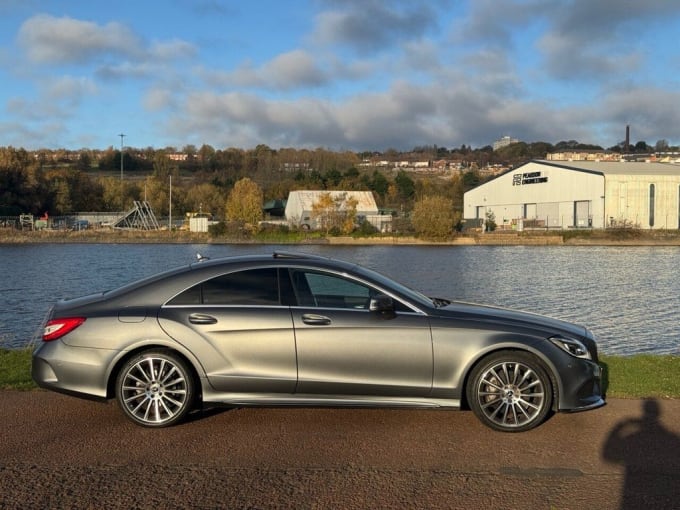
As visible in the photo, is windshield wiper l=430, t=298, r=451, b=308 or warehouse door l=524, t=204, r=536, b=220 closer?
windshield wiper l=430, t=298, r=451, b=308

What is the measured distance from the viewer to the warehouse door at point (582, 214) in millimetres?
92188

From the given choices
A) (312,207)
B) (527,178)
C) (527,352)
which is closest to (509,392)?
(527,352)

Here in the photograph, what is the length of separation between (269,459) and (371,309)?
66.2 inches

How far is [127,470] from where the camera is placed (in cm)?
540

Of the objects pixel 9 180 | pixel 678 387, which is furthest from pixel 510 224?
pixel 678 387

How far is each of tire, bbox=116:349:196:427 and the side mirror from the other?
5.90 ft

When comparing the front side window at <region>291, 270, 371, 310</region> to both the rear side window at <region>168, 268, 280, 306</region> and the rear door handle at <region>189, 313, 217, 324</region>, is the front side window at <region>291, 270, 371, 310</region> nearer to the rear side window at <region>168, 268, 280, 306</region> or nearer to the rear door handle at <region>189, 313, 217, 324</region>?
the rear side window at <region>168, 268, 280, 306</region>

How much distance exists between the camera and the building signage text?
98.0 meters

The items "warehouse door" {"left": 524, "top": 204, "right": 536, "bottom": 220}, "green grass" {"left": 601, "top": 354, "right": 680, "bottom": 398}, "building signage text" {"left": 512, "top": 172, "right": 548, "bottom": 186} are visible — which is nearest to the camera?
"green grass" {"left": 601, "top": 354, "right": 680, "bottom": 398}

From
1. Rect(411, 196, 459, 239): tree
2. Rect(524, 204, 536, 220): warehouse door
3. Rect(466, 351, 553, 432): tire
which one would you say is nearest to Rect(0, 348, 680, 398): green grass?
Rect(466, 351, 553, 432): tire

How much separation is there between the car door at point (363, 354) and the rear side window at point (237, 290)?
39 cm

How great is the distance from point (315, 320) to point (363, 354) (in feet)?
1.76

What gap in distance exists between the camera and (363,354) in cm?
655

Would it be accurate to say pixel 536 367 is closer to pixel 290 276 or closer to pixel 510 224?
pixel 290 276
